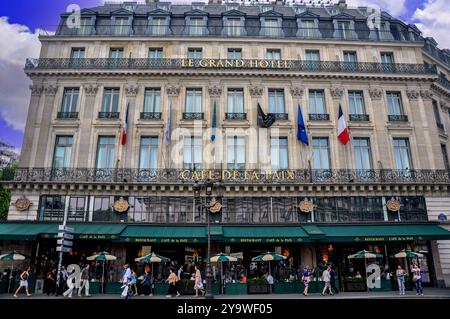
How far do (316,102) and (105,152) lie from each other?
16.9 metres

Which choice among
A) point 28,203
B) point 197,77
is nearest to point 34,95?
point 28,203

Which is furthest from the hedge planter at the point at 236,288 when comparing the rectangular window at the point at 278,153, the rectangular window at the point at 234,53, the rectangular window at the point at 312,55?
the rectangular window at the point at 312,55

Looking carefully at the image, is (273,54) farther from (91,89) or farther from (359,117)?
(91,89)

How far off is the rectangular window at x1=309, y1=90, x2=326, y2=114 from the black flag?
3.91m

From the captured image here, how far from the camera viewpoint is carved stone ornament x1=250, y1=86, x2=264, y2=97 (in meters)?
26.6

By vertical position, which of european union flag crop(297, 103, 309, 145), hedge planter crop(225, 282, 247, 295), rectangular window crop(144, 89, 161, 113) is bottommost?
hedge planter crop(225, 282, 247, 295)

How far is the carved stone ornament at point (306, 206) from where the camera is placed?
23.5 meters

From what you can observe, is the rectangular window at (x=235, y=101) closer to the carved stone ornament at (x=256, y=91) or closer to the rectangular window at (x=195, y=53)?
the carved stone ornament at (x=256, y=91)

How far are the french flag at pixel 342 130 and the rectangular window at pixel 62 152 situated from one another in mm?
20097

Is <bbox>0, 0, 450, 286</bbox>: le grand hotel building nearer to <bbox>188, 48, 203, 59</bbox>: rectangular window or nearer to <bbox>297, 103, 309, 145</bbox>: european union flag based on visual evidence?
<bbox>188, 48, 203, 59</bbox>: rectangular window

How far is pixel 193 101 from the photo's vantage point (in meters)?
26.6

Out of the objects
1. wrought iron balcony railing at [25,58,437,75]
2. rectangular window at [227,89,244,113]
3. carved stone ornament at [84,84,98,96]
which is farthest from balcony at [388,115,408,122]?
carved stone ornament at [84,84,98,96]

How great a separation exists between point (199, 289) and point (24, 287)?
35.1 feet

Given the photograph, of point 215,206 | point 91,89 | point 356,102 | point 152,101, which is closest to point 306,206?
point 215,206
